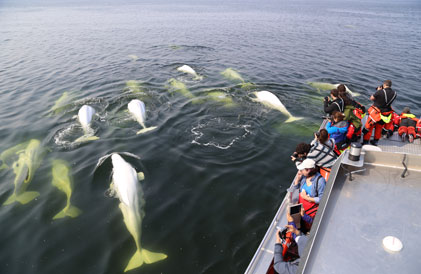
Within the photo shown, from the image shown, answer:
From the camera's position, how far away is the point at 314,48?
33.3 m

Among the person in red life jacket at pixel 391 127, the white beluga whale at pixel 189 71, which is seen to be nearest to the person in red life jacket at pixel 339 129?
the person in red life jacket at pixel 391 127

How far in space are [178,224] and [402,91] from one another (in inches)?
843

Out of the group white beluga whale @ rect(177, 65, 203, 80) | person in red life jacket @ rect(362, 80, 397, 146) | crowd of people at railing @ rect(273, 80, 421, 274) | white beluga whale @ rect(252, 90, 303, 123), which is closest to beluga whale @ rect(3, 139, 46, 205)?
crowd of people at railing @ rect(273, 80, 421, 274)

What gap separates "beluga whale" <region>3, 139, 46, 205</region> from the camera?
10181 mm

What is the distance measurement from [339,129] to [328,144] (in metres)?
1.62

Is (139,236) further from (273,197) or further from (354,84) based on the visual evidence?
(354,84)

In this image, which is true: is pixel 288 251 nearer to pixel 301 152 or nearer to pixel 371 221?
pixel 371 221

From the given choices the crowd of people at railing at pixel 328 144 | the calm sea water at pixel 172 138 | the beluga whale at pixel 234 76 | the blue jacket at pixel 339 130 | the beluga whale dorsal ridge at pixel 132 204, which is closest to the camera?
the crowd of people at railing at pixel 328 144

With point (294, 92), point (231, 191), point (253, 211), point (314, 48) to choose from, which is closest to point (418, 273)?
point (253, 211)

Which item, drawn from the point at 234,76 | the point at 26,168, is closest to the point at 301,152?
the point at 26,168

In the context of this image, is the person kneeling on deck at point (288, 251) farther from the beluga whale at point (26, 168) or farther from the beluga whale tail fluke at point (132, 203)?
the beluga whale at point (26, 168)

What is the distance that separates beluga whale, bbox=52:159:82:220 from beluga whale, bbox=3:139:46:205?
84cm

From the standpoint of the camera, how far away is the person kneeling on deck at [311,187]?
650 centimetres

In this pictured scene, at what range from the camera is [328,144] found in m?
7.53
